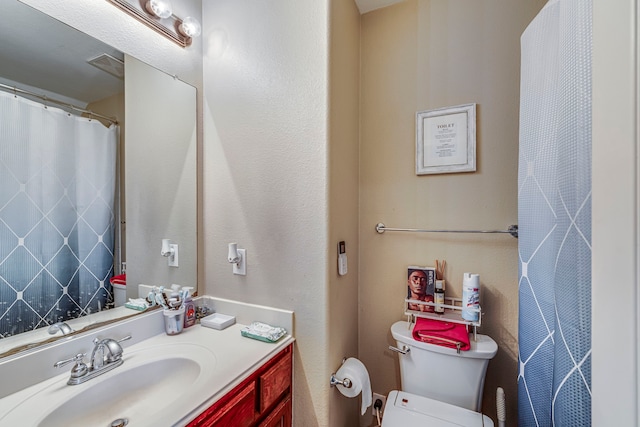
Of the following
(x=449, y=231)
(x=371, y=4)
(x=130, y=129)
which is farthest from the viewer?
(x=371, y=4)

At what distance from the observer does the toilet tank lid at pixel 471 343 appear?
3.67 feet

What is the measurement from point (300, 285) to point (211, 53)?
1.29 m

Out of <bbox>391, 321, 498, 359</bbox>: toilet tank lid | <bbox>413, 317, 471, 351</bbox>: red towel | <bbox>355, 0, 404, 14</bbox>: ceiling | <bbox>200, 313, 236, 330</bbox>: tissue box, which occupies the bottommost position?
<bbox>391, 321, 498, 359</bbox>: toilet tank lid

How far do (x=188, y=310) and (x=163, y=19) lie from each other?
136cm

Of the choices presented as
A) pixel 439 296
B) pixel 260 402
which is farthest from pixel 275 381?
pixel 439 296

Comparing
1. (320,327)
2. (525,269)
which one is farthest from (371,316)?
(525,269)

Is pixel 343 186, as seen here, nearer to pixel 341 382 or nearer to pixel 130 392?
pixel 341 382

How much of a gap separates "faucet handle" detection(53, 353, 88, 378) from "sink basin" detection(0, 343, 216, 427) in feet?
0.11

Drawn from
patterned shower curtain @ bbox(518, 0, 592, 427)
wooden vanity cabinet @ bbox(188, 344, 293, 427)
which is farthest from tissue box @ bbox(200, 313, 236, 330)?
patterned shower curtain @ bbox(518, 0, 592, 427)

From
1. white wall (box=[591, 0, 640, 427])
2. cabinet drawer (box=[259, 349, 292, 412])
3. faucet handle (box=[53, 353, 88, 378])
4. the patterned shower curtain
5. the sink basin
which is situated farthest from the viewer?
cabinet drawer (box=[259, 349, 292, 412])

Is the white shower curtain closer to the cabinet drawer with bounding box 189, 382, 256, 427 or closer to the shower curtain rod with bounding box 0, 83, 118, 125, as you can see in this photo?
the shower curtain rod with bounding box 0, 83, 118, 125

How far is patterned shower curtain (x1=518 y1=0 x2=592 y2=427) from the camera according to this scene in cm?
59

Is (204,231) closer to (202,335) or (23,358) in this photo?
(202,335)

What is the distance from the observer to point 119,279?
3.59 ft
